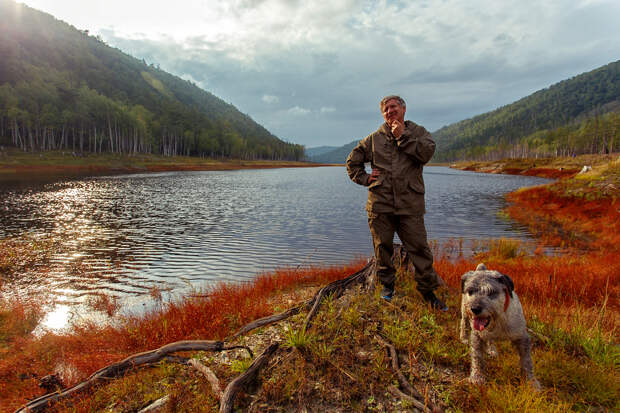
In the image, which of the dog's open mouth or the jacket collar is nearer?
the dog's open mouth

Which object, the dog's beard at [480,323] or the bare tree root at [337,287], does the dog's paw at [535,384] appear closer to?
the dog's beard at [480,323]

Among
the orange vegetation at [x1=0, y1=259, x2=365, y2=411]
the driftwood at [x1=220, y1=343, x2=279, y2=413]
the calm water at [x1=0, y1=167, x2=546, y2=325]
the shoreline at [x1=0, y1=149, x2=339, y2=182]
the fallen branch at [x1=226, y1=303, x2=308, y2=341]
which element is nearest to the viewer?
the driftwood at [x1=220, y1=343, x2=279, y2=413]

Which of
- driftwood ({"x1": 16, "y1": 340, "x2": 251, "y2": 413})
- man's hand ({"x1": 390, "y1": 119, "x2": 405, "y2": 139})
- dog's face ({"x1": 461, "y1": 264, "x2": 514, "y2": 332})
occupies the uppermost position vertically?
man's hand ({"x1": 390, "y1": 119, "x2": 405, "y2": 139})

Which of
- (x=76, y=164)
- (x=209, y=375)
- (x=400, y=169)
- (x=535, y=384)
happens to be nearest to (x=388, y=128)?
(x=400, y=169)

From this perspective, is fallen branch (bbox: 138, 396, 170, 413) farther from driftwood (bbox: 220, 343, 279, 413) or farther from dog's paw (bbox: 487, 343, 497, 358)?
dog's paw (bbox: 487, 343, 497, 358)

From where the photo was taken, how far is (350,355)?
3.50 meters

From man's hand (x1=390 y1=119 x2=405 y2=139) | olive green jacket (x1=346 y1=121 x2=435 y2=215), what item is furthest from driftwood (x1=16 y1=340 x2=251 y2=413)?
man's hand (x1=390 y1=119 x2=405 y2=139)

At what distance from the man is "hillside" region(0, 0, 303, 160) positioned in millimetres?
90027

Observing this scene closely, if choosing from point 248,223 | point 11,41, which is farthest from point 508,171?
point 11,41

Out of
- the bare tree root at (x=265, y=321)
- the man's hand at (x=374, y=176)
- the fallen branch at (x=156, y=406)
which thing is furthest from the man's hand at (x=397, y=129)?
the fallen branch at (x=156, y=406)

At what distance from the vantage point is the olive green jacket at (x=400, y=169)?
4.42 m

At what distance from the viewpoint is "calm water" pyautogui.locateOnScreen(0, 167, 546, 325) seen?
9086 millimetres

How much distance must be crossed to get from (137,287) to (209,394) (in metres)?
7.07

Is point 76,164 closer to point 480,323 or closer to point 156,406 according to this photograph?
point 156,406
